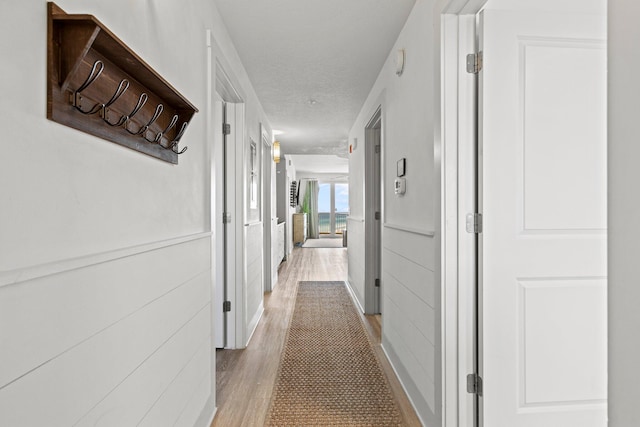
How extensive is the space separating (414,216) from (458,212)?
503 mm

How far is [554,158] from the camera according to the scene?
1.54 m

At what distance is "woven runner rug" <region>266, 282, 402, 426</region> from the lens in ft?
6.48

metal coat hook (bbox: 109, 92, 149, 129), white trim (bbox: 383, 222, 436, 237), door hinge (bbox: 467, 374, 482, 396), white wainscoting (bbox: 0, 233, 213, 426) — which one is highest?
metal coat hook (bbox: 109, 92, 149, 129)

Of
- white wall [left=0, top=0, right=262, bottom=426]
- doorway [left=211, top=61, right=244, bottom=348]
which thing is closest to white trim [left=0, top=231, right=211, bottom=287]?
white wall [left=0, top=0, right=262, bottom=426]

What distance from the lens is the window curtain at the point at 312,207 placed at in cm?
1301

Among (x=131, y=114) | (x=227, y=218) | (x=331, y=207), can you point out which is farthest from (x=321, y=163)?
(x=131, y=114)

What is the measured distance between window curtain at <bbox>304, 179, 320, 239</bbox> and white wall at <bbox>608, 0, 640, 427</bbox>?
12270 mm

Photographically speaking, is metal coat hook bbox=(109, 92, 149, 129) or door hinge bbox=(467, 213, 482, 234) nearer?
metal coat hook bbox=(109, 92, 149, 129)

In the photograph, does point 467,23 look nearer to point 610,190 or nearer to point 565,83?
point 565,83

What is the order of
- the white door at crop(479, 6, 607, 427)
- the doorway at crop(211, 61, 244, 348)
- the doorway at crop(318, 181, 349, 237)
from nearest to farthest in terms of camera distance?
1. the white door at crop(479, 6, 607, 427)
2. the doorway at crop(211, 61, 244, 348)
3. the doorway at crop(318, 181, 349, 237)

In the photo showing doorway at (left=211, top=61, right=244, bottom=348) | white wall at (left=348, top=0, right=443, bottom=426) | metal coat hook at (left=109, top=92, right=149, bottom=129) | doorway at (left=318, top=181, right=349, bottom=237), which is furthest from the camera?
doorway at (left=318, top=181, right=349, bottom=237)

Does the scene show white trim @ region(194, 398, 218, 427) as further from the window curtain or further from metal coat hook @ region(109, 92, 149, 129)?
the window curtain

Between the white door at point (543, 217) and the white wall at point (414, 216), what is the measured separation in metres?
0.24

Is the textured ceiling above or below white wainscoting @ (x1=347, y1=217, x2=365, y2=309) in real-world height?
above
